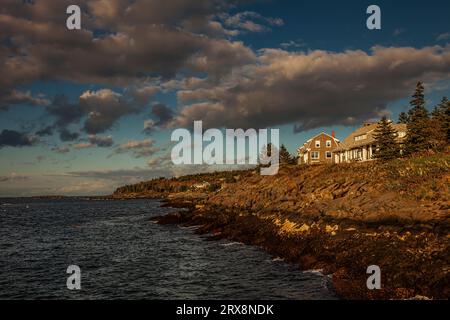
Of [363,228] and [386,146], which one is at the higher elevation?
[386,146]

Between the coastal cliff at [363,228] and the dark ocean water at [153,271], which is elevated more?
the coastal cliff at [363,228]

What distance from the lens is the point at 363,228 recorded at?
2461 cm

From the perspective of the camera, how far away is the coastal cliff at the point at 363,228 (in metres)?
17.4

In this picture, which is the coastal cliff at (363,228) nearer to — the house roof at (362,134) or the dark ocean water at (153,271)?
the dark ocean water at (153,271)

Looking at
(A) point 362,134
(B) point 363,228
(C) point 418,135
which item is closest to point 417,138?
(C) point 418,135

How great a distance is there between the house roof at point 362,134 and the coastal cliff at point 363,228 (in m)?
28.9

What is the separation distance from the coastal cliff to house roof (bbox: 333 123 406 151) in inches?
1139

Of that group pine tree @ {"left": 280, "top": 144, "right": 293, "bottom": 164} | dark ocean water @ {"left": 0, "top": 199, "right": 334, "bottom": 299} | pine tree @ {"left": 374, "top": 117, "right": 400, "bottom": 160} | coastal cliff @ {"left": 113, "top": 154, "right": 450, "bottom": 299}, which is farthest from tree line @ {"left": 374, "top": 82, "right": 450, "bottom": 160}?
pine tree @ {"left": 280, "top": 144, "right": 293, "bottom": 164}

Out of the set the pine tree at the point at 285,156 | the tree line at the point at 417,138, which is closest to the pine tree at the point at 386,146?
the tree line at the point at 417,138

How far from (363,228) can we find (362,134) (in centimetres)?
5567

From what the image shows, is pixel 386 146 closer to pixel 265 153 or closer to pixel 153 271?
pixel 153 271

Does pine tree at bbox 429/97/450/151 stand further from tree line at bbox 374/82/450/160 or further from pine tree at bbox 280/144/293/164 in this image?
pine tree at bbox 280/144/293/164

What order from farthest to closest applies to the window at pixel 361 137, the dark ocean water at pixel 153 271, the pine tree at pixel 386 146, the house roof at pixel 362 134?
the window at pixel 361 137
the house roof at pixel 362 134
the pine tree at pixel 386 146
the dark ocean water at pixel 153 271
